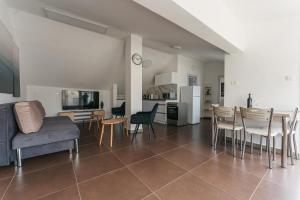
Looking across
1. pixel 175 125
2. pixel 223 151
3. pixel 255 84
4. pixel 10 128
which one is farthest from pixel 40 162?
pixel 255 84

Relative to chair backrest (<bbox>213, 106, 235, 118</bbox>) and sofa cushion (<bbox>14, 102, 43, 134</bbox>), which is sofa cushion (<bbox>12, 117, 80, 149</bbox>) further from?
chair backrest (<bbox>213, 106, 235, 118</bbox>)

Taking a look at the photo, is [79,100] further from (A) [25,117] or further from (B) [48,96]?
(A) [25,117]

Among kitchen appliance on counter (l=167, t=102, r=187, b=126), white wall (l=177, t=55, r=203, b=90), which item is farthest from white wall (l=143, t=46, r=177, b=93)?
kitchen appliance on counter (l=167, t=102, r=187, b=126)

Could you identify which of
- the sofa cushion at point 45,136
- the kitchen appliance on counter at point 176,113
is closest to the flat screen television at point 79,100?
the kitchen appliance on counter at point 176,113

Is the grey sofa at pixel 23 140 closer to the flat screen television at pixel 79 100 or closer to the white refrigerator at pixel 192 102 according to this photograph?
the flat screen television at pixel 79 100

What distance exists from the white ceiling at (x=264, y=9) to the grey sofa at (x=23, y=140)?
351cm

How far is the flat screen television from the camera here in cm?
539

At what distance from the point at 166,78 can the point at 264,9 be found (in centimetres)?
361

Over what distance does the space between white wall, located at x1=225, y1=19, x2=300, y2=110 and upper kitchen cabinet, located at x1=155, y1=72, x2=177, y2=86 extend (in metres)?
2.44

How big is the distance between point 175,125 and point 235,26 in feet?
10.7

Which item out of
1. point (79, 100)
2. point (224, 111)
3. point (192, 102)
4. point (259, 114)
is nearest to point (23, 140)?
point (224, 111)

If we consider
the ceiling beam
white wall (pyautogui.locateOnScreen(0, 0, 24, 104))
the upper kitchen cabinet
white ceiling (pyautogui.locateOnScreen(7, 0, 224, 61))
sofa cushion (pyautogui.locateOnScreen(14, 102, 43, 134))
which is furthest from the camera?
the upper kitchen cabinet

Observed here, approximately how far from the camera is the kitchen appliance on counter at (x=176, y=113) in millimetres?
5062

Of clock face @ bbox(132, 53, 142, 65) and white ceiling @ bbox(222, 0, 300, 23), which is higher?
white ceiling @ bbox(222, 0, 300, 23)
